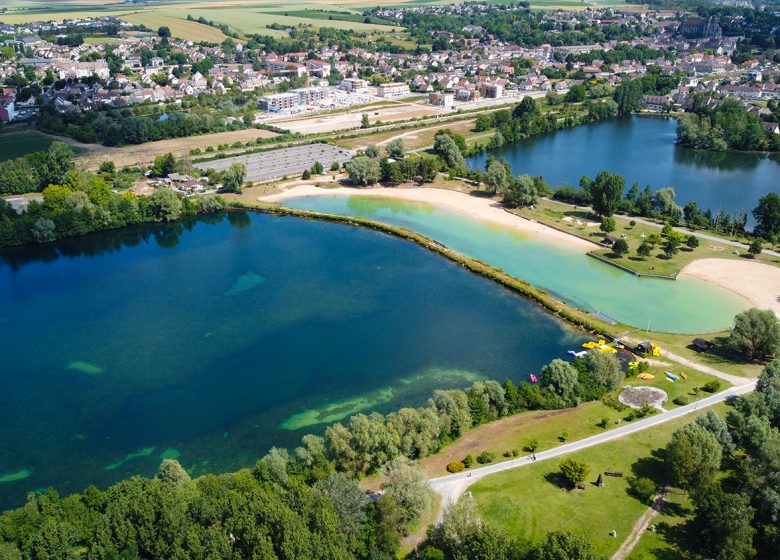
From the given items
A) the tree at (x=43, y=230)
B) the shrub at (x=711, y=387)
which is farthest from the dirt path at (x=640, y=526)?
the tree at (x=43, y=230)

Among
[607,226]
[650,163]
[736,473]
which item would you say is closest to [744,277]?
[607,226]

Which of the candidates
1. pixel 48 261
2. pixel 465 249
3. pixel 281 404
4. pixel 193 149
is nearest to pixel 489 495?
A: pixel 281 404

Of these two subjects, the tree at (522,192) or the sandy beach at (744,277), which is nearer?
the sandy beach at (744,277)

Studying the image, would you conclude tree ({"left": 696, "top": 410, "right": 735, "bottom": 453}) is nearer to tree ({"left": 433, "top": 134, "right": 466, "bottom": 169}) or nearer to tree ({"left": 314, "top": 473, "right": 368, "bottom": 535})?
tree ({"left": 314, "top": 473, "right": 368, "bottom": 535})

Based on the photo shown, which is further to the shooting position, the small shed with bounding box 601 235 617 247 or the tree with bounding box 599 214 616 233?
the tree with bounding box 599 214 616 233

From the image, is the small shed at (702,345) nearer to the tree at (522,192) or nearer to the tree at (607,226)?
the tree at (607,226)

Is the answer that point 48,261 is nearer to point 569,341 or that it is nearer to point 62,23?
point 569,341

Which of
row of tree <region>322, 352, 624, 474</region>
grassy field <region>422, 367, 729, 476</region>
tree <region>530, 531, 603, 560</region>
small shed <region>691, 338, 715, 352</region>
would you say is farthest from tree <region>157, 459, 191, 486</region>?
small shed <region>691, 338, 715, 352</region>
